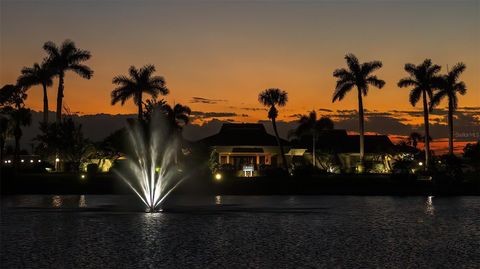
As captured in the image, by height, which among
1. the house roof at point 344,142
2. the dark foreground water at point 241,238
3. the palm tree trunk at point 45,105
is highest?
the palm tree trunk at point 45,105

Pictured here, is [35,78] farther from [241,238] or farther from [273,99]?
[241,238]

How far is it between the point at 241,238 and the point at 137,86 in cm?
5707

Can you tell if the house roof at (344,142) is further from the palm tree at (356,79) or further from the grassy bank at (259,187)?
the grassy bank at (259,187)

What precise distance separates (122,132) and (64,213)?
44766 millimetres

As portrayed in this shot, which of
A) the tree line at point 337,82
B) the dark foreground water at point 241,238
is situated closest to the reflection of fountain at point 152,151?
the tree line at point 337,82

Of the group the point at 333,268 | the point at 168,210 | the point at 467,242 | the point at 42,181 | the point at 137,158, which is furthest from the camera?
the point at 137,158

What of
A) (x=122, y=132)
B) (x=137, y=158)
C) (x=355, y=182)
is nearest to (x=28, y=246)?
(x=355, y=182)

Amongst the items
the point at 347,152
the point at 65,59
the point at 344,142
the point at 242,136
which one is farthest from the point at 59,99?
the point at 344,142

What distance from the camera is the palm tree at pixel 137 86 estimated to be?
72500mm

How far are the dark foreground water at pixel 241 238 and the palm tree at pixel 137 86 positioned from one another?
149 feet

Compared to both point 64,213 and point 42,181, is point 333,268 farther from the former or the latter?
point 42,181

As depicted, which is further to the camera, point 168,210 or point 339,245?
point 168,210

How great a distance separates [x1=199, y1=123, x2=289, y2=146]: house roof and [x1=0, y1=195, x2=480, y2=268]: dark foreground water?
58367 mm

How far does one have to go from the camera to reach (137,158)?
6456 centimetres
